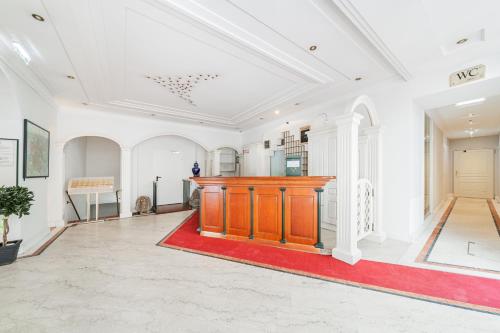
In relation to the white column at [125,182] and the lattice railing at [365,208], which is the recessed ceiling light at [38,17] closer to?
the white column at [125,182]

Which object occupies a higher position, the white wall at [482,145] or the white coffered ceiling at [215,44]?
the white coffered ceiling at [215,44]

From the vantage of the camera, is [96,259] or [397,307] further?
[96,259]

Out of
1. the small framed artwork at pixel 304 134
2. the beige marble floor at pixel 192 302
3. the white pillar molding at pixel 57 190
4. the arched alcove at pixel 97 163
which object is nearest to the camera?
the beige marble floor at pixel 192 302

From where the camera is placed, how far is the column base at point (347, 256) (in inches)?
118

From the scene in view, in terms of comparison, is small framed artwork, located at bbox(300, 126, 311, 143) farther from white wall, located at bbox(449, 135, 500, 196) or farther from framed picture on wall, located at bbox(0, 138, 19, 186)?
white wall, located at bbox(449, 135, 500, 196)

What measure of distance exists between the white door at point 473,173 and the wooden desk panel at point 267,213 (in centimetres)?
1096

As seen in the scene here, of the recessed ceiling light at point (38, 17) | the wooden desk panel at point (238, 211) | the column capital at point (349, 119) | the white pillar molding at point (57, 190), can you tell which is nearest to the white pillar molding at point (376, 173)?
the column capital at point (349, 119)

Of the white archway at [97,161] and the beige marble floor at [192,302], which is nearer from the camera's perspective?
the beige marble floor at [192,302]

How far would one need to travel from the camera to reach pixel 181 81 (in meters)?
4.14

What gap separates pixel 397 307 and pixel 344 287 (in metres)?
0.50

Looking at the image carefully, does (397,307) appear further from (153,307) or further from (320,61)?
(320,61)

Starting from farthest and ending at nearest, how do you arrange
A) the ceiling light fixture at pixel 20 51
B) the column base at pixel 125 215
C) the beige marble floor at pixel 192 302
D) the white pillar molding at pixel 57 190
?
the column base at pixel 125 215, the white pillar molding at pixel 57 190, the ceiling light fixture at pixel 20 51, the beige marble floor at pixel 192 302

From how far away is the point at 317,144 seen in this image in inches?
207

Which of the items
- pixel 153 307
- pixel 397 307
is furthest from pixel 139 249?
pixel 397 307
